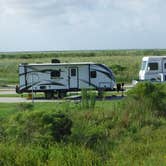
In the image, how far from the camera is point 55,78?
3438 cm

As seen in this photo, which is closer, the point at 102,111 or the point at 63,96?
the point at 102,111

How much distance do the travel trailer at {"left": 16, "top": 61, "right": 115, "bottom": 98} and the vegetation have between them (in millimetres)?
11275

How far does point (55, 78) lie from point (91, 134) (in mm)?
19307

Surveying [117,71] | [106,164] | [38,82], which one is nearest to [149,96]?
[106,164]

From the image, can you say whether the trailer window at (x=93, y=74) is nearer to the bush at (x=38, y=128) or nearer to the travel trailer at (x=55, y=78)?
the travel trailer at (x=55, y=78)

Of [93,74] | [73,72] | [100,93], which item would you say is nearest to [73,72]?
[73,72]

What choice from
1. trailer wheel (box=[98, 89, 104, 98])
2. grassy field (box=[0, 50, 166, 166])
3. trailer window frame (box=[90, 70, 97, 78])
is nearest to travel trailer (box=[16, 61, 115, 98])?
trailer window frame (box=[90, 70, 97, 78])

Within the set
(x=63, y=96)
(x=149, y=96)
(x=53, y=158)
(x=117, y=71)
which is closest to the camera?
(x=53, y=158)

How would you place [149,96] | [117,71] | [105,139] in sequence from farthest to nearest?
[117,71] → [149,96] → [105,139]

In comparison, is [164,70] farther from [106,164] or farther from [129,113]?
[106,164]

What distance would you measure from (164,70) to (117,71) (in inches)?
721

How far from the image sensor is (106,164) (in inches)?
430

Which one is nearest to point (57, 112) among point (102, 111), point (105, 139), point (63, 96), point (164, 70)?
point (105, 139)

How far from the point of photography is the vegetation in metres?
11.1
